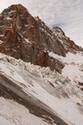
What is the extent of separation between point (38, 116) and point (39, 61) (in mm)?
37757

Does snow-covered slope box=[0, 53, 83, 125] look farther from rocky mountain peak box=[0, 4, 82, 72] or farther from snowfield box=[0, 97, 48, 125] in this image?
rocky mountain peak box=[0, 4, 82, 72]

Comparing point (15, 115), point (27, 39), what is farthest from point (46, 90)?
point (27, 39)

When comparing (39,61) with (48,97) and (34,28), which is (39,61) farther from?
(48,97)

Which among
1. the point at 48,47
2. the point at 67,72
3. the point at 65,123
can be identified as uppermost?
the point at 48,47

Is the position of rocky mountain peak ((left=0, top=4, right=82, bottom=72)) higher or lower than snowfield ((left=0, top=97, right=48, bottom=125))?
higher

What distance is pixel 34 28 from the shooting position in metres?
81.4

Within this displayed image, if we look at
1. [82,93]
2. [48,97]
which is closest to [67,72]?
[82,93]

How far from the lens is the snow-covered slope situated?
1242 inches

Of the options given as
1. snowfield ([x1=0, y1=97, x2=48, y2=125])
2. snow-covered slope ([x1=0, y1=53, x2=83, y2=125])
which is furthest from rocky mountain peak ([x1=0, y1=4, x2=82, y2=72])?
snowfield ([x1=0, y1=97, x2=48, y2=125])

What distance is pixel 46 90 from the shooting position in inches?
1577

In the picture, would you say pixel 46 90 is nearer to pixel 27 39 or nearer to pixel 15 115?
pixel 15 115

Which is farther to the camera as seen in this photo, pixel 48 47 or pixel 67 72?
pixel 48 47

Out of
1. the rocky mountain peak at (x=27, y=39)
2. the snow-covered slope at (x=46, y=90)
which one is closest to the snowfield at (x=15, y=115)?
the snow-covered slope at (x=46, y=90)

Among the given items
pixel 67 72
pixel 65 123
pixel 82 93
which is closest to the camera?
pixel 65 123
